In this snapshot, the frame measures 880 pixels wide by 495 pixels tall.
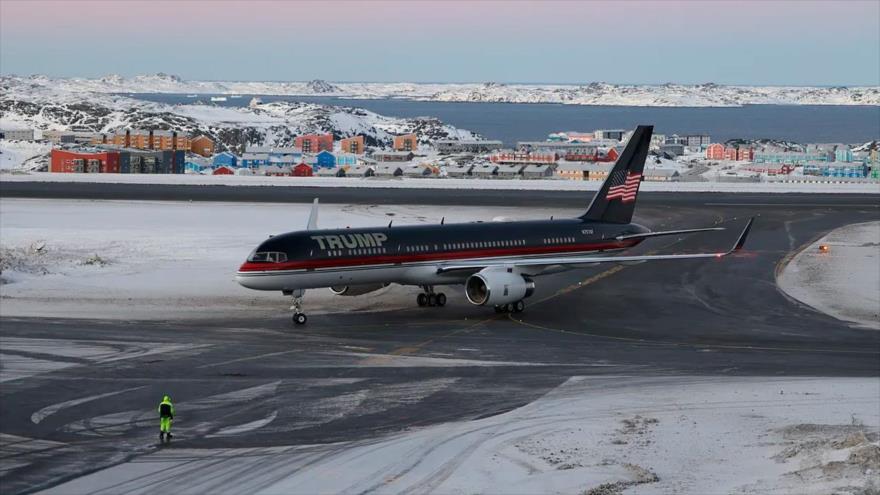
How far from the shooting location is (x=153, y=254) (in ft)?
239

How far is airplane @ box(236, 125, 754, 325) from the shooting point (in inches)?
1999

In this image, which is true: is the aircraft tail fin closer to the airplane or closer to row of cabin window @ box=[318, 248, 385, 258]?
the airplane

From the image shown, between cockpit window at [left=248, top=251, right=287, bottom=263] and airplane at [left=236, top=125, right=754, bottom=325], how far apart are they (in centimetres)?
4

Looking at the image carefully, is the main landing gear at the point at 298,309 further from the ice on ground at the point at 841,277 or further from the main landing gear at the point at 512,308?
the ice on ground at the point at 841,277

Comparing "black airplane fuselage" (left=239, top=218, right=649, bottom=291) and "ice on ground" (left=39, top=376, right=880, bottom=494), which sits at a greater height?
"black airplane fuselage" (left=239, top=218, right=649, bottom=291)

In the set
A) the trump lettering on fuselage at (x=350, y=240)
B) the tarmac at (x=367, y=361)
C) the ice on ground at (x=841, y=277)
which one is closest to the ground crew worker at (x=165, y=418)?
the tarmac at (x=367, y=361)

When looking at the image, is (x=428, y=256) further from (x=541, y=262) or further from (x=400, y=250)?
(x=541, y=262)

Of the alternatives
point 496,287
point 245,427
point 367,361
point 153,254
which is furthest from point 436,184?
point 245,427

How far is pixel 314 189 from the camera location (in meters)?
130

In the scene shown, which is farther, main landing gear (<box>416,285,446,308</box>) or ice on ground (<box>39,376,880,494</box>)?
main landing gear (<box>416,285,446,308</box>)

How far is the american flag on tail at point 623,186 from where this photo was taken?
6425 centimetres

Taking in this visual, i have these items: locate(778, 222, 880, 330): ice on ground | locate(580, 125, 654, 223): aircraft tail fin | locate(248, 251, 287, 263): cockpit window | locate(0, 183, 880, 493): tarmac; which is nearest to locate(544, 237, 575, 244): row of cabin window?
locate(0, 183, 880, 493): tarmac

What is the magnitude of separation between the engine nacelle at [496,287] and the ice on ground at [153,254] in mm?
5305

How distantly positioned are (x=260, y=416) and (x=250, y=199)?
3132 inches
